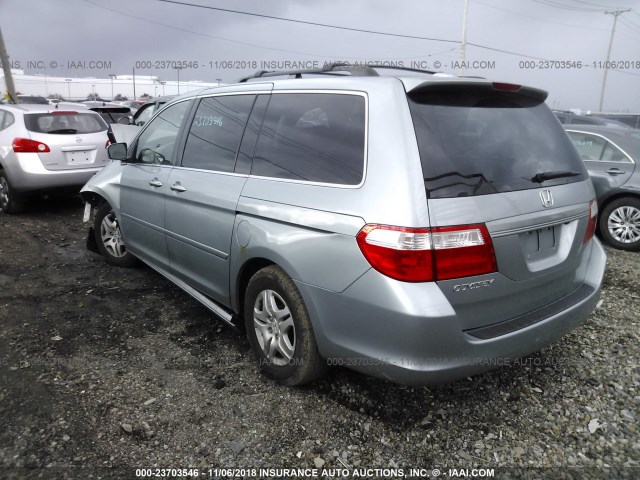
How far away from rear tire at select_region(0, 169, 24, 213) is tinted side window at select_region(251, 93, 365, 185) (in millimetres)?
5916

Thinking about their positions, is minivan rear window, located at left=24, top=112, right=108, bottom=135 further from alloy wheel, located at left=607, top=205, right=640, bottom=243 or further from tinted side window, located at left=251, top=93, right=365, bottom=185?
alloy wheel, located at left=607, top=205, right=640, bottom=243

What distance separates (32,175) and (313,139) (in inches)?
235

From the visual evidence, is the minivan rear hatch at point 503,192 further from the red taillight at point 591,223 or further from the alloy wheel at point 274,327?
the alloy wheel at point 274,327

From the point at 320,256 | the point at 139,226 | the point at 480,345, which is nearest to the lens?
the point at 480,345

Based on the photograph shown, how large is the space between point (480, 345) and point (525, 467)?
673 millimetres

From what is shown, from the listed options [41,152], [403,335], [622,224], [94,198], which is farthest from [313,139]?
[41,152]

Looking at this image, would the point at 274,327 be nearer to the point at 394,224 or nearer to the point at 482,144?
the point at 394,224

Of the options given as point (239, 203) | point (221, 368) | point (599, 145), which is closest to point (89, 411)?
point (221, 368)

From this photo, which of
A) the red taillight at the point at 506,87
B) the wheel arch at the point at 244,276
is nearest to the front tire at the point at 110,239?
the wheel arch at the point at 244,276

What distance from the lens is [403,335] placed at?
2053 mm

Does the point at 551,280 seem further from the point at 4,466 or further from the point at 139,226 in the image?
the point at 139,226

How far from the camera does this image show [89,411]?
2596 mm

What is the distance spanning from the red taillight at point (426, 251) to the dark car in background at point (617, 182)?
4.70 meters

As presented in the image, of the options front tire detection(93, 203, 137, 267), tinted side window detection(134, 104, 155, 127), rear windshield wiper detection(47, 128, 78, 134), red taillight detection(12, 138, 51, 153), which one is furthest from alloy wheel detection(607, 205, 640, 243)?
tinted side window detection(134, 104, 155, 127)
